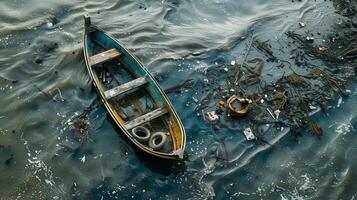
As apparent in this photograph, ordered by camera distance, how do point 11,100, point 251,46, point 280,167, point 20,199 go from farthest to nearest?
point 251,46, point 11,100, point 280,167, point 20,199

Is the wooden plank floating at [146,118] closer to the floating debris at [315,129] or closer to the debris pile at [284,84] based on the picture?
the debris pile at [284,84]

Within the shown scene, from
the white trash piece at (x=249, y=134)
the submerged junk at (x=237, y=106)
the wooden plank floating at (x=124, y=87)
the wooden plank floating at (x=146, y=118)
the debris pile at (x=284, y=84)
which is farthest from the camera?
the debris pile at (x=284, y=84)

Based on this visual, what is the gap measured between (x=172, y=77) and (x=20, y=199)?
5479mm

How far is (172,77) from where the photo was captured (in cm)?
1120

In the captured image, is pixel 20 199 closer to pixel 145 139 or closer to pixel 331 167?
pixel 145 139

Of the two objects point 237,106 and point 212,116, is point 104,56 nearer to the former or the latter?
point 212,116

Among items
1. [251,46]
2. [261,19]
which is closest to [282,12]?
[261,19]

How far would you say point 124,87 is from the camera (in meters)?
9.84

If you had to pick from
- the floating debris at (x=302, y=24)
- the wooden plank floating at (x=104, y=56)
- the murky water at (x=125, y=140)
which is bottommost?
the murky water at (x=125, y=140)

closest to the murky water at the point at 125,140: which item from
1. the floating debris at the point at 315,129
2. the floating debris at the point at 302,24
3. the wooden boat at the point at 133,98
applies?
the floating debris at the point at 315,129

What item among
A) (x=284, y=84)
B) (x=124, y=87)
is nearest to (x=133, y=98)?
(x=124, y=87)

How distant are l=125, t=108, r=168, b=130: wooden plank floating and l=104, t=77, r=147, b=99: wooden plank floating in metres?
1.00

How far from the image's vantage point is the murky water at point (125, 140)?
8.84 meters

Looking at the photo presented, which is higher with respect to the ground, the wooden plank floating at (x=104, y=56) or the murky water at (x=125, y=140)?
the wooden plank floating at (x=104, y=56)
